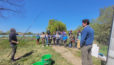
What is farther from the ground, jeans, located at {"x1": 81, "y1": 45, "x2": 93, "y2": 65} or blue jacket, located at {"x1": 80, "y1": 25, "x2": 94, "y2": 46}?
blue jacket, located at {"x1": 80, "y1": 25, "x2": 94, "y2": 46}

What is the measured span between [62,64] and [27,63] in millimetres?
1917

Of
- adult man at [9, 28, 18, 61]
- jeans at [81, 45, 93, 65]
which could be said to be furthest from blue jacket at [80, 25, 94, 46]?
adult man at [9, 28, 18, 61]

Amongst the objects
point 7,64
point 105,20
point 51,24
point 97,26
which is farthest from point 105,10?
point 7,64

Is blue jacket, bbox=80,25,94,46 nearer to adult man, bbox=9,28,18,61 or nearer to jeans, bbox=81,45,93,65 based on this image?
jeans, bbox=81,45,93,65

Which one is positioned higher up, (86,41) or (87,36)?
(87,36)

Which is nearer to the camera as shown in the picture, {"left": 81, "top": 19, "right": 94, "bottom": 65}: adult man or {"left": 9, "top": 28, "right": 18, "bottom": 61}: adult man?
{"left": 81, "top": 19, "right": 94, "bottom": 65}: adult man

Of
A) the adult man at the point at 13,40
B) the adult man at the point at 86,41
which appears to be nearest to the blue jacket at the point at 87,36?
the adult man at the point at 86,41

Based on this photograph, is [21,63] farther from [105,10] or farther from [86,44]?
[105,10]

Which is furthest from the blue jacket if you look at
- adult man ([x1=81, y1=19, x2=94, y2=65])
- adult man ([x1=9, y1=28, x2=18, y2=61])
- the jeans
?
adult man ([x1=9, y1=28, x2=18, y2=61])

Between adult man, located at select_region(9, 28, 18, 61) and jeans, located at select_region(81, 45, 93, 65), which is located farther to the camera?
adult man, located at select_region(9, 28, 18, 61)

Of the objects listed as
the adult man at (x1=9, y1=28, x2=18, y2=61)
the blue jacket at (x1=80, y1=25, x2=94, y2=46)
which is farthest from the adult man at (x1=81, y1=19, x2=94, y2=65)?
the adult man at (x1=9, y1=28, x2=18, y2=61)

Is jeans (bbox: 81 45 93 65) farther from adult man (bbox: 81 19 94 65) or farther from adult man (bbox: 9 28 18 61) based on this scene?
adult man (bbox: 9 28 18 61)

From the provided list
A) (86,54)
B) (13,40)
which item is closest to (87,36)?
(86,54)

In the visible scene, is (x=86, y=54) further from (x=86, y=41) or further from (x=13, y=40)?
A: (x=13, y=40)
